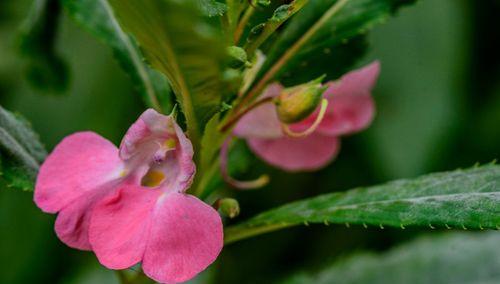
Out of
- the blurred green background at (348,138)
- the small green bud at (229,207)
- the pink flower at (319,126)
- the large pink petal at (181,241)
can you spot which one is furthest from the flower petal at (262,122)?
the blurred green background at (348,138)

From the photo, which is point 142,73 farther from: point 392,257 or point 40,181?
point 392,257

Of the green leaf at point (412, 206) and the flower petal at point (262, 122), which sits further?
the flower petal at point (262, 122)

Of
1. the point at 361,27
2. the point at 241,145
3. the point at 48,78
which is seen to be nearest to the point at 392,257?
the point at 241,145

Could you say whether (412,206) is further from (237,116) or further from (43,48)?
(43,48)

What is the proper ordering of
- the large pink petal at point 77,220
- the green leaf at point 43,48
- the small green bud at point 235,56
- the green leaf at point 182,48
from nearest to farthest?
the green leaf at point 182,48, the small green bud at point 235,56, the large pink petal at point 77,220, the green leaf at point 43,48

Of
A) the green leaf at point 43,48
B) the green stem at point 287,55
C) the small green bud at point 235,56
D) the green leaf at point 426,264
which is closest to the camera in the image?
the small green bud at point 235,56

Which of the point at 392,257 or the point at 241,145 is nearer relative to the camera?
the point at 241,145

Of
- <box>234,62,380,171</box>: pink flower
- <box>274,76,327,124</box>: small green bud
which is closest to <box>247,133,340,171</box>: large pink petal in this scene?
<box>234,62,380,171</box>: pink flower

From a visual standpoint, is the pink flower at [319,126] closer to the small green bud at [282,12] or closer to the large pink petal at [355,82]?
the large pink petal at [355,82]
